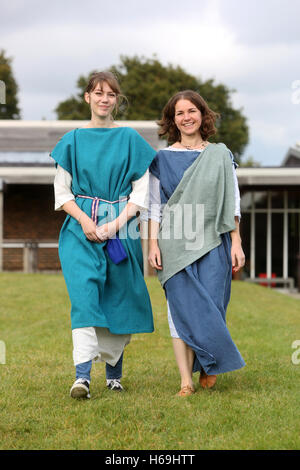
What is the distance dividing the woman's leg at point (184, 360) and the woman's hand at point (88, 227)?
864mm

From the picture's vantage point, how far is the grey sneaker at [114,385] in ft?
15.1

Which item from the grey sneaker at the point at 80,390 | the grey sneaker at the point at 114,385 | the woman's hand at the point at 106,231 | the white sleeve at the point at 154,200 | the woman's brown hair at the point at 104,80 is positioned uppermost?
the woman's brown hair at the point at 104,80

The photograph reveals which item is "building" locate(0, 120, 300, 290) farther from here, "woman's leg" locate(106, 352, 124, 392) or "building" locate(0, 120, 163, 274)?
"woman's leg" locate(106, 352, 124, 392)

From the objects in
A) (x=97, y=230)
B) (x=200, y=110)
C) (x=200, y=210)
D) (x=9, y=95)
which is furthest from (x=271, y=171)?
(x=9, y=95)

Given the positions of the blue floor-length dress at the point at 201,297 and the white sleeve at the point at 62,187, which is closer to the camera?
the blue floor-length dress at the point at 201,297

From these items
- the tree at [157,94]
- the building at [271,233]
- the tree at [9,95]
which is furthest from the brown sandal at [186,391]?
the tree at [9,95]

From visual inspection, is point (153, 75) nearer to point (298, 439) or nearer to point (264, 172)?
point (264, 172)

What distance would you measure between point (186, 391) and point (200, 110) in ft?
6.00

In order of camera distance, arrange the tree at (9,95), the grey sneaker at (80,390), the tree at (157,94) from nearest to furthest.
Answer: the grey sneaker at (80,390), the tree at (157,94), the tree at (9,95)

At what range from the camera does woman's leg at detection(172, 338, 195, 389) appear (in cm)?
444

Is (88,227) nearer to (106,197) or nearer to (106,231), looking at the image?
(106,231)

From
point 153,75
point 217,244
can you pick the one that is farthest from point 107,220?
point 153,75

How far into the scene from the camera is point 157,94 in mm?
36094

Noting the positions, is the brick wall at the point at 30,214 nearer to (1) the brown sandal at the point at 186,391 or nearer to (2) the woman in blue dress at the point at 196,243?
(2) the woman in blue dress at the point at 196,243
